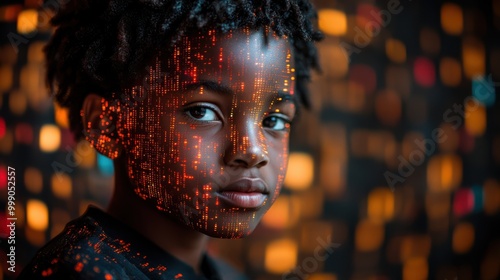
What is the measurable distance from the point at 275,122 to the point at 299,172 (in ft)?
2.46

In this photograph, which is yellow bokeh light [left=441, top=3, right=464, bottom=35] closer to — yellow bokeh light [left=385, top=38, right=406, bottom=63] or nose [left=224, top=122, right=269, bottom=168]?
yellow bokeh light [left=385, top=38, right=406, bottom=63]

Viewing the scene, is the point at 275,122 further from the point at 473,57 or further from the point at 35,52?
the point at 473,57

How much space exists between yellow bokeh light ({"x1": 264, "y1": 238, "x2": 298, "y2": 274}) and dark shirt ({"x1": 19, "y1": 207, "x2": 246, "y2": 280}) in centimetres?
70

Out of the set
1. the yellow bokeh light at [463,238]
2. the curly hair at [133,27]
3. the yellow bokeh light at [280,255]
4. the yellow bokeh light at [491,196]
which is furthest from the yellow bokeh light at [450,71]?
the curly hair at [133,27]

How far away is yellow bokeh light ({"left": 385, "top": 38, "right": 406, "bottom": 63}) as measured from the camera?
5.04 ft

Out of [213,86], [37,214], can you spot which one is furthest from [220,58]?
[37,214]

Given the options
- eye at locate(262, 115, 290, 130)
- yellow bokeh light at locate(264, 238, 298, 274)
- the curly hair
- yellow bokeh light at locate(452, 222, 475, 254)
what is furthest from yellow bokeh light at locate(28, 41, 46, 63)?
yellow bokeh light at locate(452, 222, 475, 254)

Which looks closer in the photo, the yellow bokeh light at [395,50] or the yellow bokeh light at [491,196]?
the yellow bokeh light at [395,50]

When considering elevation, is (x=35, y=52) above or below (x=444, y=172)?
above

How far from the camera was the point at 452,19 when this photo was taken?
5.23 feet

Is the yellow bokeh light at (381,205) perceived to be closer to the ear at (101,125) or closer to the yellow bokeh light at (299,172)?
the yellow bokeh light at (299,172)

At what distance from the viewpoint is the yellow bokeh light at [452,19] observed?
5.22 ft

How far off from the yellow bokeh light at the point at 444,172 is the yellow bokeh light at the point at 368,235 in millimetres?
201

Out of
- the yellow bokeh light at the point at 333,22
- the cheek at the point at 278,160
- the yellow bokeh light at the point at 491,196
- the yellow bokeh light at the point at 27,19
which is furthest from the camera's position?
the yellow bokeh light at the point at 491,196
